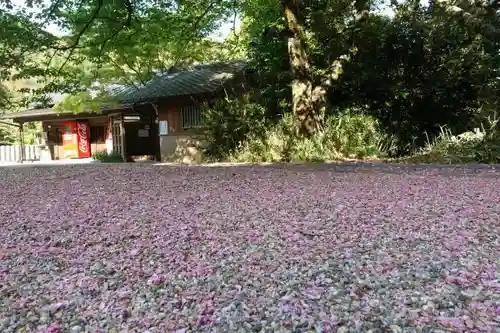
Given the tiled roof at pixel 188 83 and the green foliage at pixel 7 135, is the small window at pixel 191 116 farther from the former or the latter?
the green foliage at pixel 7 135

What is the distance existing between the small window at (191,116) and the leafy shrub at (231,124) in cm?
223

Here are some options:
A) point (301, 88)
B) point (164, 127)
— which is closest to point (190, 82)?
point (164, 127)

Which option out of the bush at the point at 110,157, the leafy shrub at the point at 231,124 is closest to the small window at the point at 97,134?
the bush at the point at 110,157

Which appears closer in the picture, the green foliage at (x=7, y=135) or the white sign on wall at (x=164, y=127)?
the white sign on wall at (x=164, y=127)

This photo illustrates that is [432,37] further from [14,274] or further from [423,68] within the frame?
[14,274]

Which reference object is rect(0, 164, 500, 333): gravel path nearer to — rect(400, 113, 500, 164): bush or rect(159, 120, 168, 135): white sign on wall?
rect(400, 113, 500, 164): bush

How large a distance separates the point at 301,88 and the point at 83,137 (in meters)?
13.2

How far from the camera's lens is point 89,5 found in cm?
1112

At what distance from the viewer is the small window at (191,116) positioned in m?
15.3

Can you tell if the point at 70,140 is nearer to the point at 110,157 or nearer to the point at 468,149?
the point at 110,157

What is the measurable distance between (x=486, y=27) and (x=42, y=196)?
378 inches

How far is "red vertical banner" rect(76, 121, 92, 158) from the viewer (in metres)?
21.0

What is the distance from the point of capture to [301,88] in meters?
11.1

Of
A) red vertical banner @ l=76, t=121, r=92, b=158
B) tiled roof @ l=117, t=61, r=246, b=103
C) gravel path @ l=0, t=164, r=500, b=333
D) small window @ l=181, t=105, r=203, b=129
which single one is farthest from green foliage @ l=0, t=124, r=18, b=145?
gravel path @ l=0, t=164, r=500, b=333
